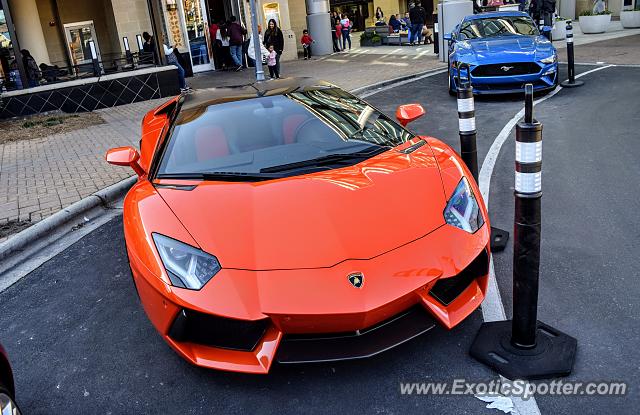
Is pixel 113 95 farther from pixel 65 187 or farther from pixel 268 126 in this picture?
pixel 268 126

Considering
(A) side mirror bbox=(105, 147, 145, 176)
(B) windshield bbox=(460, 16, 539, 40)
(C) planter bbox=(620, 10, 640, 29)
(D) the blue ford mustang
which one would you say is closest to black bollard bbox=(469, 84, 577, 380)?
(A) side mirror bbox=(105, 147, 145, 176)

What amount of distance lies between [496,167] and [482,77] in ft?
13.8

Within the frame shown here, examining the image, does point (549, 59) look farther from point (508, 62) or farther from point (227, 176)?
point (227, 176)

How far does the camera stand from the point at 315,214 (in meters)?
2.96

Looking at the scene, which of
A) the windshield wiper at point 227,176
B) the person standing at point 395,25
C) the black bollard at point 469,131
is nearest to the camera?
the windshield wiper at point 227,176

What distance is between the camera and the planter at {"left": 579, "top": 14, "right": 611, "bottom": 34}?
822 inches

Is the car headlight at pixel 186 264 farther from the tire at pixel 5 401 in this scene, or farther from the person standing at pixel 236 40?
the person standing at pixel 236 40

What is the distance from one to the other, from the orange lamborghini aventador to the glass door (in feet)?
62.6

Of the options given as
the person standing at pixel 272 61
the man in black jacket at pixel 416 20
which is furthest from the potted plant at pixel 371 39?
the person standing at pixel 272 61

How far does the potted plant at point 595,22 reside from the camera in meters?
20.9

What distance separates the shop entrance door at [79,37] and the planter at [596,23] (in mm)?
19157

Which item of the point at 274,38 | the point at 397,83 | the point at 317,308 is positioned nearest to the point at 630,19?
the point at 397,83

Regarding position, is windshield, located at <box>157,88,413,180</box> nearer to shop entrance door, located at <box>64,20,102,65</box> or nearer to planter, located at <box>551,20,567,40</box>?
planter, located at <box>551,20,567,40</box>

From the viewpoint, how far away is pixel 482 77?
32.0ft
